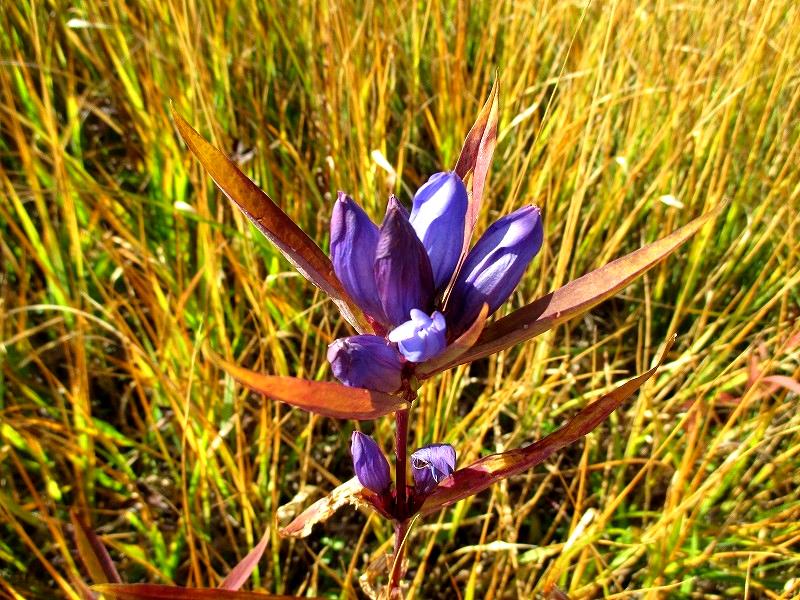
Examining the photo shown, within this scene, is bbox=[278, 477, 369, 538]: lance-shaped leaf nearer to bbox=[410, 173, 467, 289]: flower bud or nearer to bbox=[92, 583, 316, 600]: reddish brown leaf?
bbox=[92, 583, 316, 600]: reddish brown leaf

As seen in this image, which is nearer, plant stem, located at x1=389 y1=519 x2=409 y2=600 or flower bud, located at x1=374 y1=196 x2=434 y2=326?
flower bud, located at x1=374 y1=196 x2=434 y2=326

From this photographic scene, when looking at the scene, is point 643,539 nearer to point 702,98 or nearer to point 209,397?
point 209,397

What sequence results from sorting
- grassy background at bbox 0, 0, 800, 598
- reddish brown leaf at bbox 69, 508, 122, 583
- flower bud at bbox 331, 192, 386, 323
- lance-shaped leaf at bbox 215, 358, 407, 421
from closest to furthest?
lance-shaped leaf at bbox 215, 358, 407, 421
flower bud at bbox 331, 192, 386, 323
reddish brown leaf at bbox 69, 508, 122, 583
grassy background at bbox 0, 0, 800, 598

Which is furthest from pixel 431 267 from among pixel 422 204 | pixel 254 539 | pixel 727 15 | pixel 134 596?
pixel 727 15

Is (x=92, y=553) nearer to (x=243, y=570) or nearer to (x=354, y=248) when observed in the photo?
(x=243, y=570)

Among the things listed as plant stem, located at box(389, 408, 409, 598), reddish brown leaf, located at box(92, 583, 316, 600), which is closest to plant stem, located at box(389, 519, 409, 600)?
plant stem, located at box(389, 408, 409, 598)

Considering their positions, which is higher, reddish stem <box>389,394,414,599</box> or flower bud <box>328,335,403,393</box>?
flower bud <box>328,335,403,393</box>

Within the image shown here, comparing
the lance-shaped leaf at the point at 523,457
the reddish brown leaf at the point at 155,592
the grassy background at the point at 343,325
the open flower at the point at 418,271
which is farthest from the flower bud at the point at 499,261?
the grassy background at the point at 343,325
